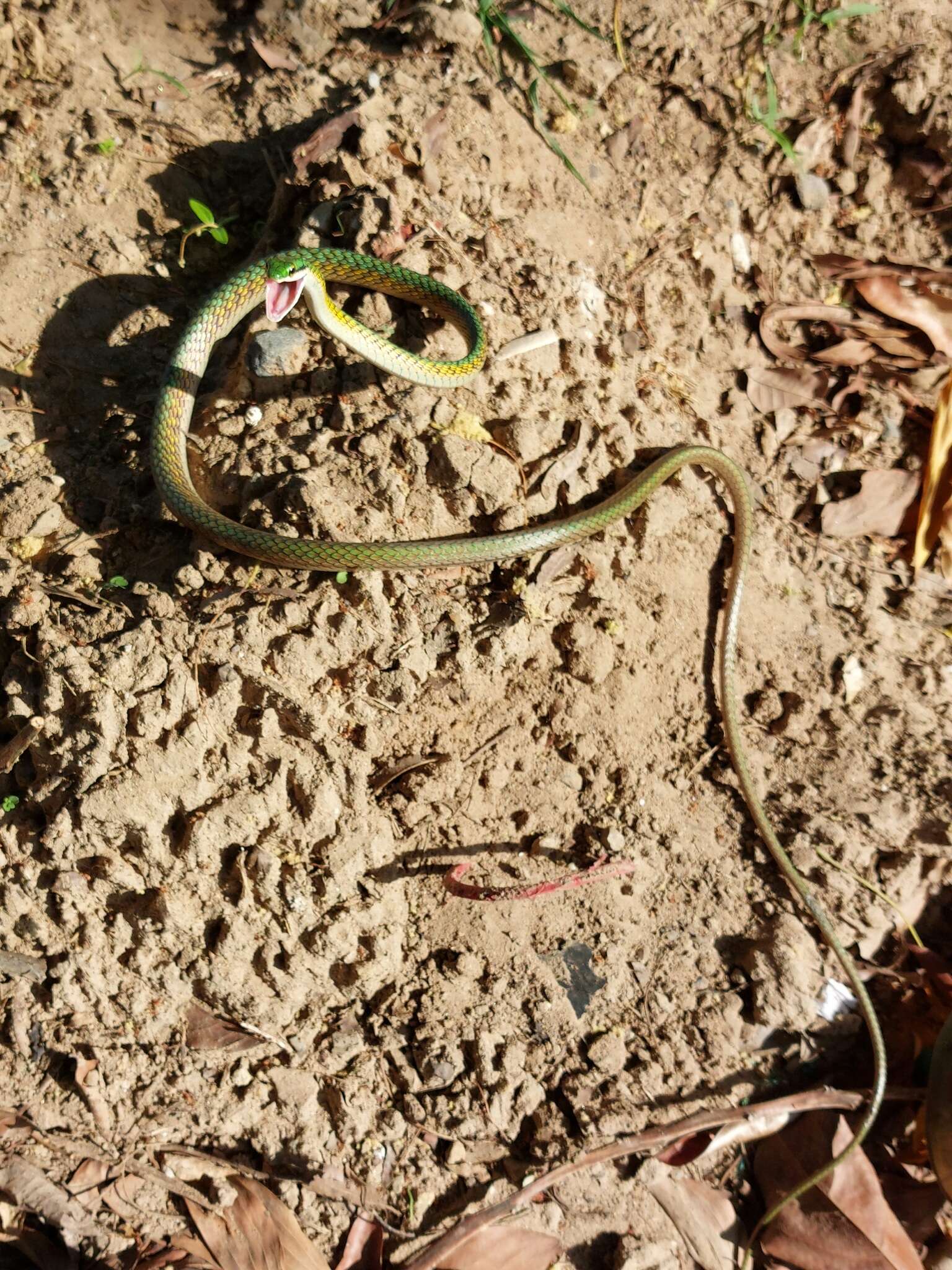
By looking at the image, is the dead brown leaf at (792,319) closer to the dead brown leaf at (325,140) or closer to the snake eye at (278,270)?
the dead brown leaf at (325,140)

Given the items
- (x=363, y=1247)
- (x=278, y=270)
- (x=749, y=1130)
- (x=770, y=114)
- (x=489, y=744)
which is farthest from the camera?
(x=770, y=114)

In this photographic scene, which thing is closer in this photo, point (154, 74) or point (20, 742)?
point (20, 742)

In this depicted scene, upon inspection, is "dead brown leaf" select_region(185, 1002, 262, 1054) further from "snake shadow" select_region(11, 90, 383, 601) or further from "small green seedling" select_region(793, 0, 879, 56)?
"small green seedling" select_region(793, 0, 879, 56)

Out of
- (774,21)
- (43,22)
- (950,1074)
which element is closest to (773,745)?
(950,1074)

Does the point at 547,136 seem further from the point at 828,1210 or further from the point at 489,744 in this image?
the point at 828,1210

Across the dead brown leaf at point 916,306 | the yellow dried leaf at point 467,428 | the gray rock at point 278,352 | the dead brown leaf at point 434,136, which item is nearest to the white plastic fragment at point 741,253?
the dead brown leaf at point 916,306

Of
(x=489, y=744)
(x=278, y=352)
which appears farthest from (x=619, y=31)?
(x=489, y=744)
